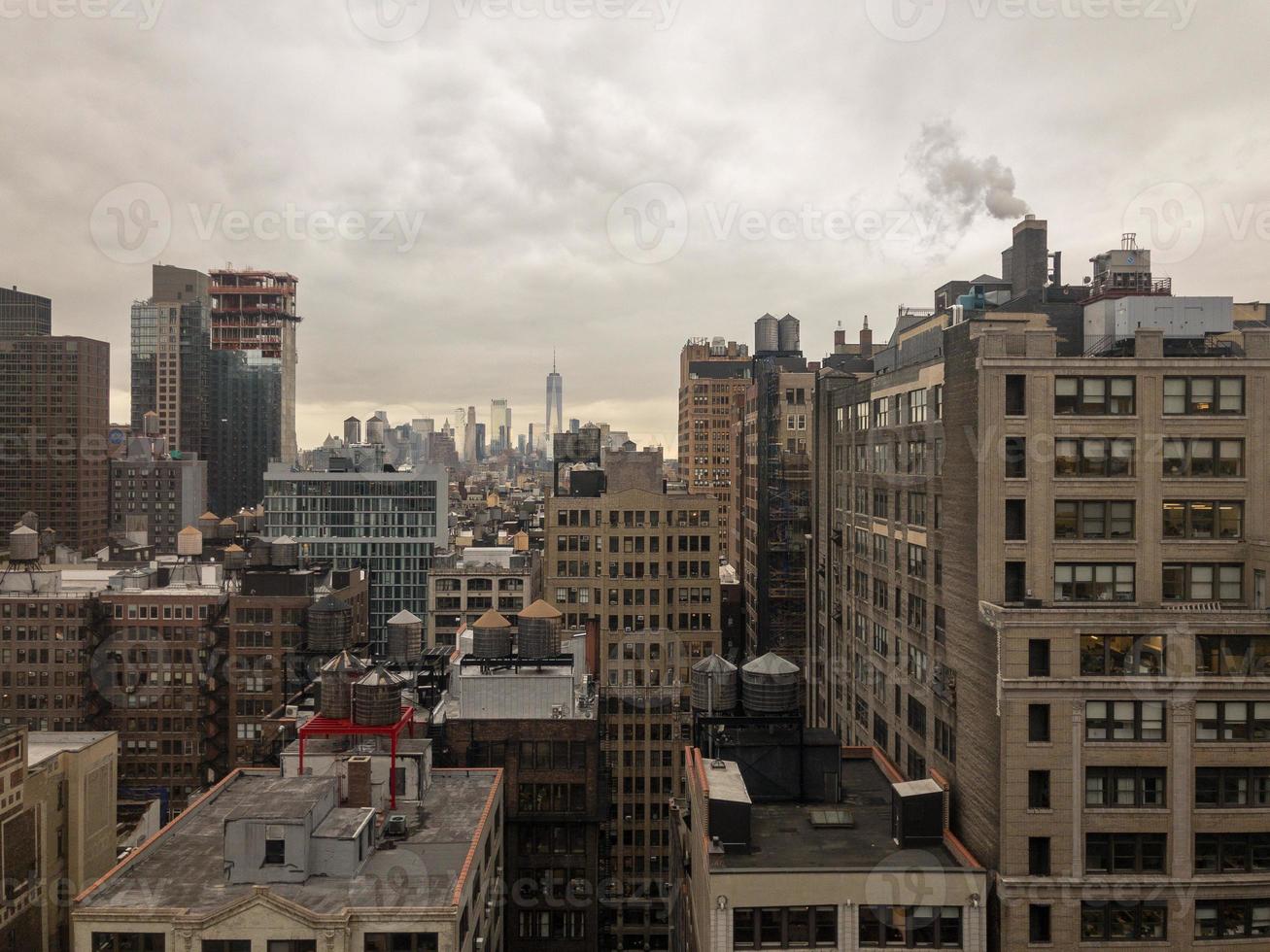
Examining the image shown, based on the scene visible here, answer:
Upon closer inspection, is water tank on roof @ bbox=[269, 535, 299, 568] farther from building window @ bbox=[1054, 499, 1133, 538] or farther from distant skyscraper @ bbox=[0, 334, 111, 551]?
distant skyscraper @ bbox=[0, 334, 111, 551]

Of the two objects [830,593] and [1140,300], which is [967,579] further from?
[830,593]

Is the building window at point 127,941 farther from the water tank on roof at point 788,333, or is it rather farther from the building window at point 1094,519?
the water tank on roof at point 788,333

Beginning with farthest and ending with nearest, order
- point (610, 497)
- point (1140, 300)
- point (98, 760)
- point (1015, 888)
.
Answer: point (610, 497) → point (98, 760) → point (1140, 300) → point (1015, 888)

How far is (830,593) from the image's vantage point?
198 ft

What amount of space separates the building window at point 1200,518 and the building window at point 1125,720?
660 cm

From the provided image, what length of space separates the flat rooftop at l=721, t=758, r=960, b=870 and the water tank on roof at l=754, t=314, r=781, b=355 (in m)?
129

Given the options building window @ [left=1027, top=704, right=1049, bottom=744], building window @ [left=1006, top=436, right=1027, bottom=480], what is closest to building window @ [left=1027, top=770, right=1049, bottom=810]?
building window @ [left=1027, top=704, right=1049, bottom=744]

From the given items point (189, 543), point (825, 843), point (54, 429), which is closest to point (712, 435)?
point (189, 543)

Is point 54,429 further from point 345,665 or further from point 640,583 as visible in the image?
point 345,665

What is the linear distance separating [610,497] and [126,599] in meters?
47.1

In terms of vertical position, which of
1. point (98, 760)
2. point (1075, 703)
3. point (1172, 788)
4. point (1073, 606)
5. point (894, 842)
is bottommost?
point (98, 760)

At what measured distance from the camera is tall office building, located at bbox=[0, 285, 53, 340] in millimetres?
179375

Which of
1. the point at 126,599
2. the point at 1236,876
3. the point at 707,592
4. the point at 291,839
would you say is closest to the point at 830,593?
the point at 707,592

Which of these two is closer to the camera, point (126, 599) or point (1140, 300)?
point (1140, 300)
